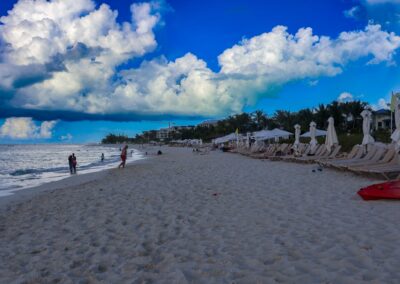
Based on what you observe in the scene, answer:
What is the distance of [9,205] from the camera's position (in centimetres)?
796

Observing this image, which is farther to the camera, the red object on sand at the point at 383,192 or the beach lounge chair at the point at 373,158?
the beach lounge chair at the point at 373,158

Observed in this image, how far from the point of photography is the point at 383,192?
5.76 meters

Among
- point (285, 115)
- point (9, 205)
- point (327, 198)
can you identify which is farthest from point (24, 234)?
point (285, 115)

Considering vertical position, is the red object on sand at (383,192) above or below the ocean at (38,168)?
above

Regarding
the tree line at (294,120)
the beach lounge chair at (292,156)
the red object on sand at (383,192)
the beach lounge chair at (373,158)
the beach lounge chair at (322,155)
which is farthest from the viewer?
the tree line at (294,120)

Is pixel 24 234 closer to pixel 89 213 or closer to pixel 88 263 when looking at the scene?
pixel 89 213

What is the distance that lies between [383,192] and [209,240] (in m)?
3.51

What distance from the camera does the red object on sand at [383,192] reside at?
569 cm

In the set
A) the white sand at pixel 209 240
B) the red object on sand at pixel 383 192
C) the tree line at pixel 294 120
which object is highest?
the tree line at pixel 294 120

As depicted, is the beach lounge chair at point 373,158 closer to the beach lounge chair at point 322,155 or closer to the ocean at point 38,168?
the beach lounge chair at point 322,155

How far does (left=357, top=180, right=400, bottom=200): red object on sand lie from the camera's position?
5691mm

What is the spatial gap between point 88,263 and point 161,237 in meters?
1.06

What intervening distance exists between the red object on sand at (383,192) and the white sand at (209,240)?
0.49ft

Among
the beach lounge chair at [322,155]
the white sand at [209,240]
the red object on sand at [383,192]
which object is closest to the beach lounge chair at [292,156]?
the beach lounge chair at [322,155]
